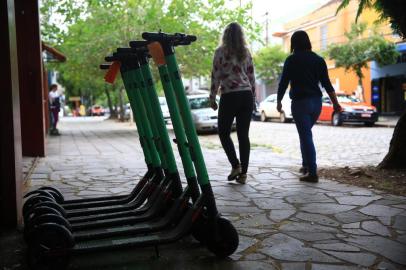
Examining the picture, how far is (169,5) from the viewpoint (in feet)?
52.9

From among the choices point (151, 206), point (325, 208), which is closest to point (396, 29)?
point (325, 208)

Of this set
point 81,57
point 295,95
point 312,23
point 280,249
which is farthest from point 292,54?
point 312,23

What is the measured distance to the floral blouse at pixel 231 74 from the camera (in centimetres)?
559

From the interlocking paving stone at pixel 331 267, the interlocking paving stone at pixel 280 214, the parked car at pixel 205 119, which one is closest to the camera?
the interlocking paving stone at pixel 331 267

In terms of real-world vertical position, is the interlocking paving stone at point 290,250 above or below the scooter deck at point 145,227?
below

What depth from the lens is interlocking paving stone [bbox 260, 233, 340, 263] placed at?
3125mm

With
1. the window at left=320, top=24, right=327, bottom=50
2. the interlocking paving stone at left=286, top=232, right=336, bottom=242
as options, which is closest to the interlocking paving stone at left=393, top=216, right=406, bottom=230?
the interlocking paving stone at left=286, top=232, right=336, bottom=242

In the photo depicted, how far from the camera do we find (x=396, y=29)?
21.1 feet

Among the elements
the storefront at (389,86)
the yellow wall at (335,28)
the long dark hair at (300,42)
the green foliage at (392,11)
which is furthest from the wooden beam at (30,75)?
the yellow wall at (335,28)

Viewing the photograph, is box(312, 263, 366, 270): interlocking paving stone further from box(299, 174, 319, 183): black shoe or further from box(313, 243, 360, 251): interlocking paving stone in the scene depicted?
box(299, 174, 319, 183): black shoe

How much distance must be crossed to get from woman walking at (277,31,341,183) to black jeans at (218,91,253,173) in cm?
63

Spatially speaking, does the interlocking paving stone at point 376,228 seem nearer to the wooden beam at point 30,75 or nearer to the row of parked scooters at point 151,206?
the row of parked scooters at point 151,206

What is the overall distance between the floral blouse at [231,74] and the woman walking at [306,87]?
1.83 feet

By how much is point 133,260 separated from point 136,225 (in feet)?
1.09
